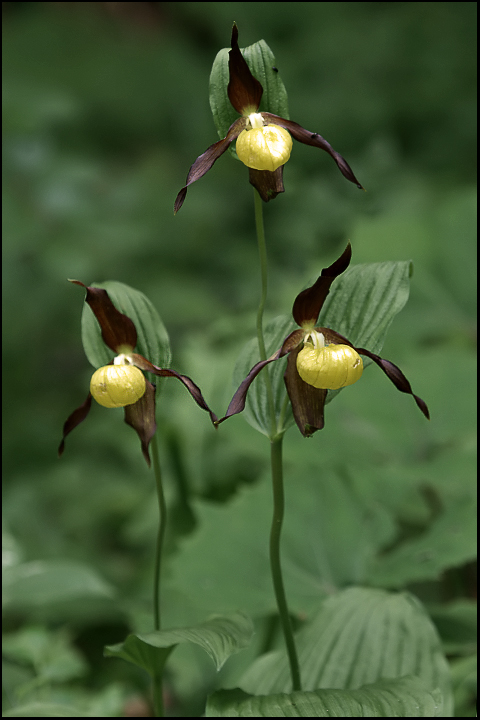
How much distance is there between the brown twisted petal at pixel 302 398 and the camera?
540mm

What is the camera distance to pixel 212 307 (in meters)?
2.34

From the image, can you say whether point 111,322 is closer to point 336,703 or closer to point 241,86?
point 241,86

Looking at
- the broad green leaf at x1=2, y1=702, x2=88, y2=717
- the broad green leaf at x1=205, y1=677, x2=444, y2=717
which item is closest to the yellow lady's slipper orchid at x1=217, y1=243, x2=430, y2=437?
the broad green leaf at x1=205, y1=677, x2=444, y2=717

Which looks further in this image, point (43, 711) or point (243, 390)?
point (43, 711)

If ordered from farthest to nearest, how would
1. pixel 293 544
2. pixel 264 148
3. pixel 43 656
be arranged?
pixel 293 544 < pixel 43 656 < pixel 264 148

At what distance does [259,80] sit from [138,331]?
0.87 ft

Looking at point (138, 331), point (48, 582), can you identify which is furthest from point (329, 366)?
point (48, 582)

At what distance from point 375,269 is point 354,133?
2.21 meters

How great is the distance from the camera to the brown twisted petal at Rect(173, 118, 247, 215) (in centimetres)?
49

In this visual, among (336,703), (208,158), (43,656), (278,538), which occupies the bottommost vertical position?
(43,656)

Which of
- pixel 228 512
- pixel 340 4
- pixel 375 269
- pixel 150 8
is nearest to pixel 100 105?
pixel 150 8

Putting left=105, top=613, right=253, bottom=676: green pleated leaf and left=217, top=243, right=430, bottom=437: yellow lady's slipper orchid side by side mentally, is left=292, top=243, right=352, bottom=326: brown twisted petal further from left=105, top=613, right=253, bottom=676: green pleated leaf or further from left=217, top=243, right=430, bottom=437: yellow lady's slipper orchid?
left=105, top=613, right=253, bottom=676: green pleated leaf

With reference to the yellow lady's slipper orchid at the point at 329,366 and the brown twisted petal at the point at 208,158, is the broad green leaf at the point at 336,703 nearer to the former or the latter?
the yellow lady's slipper orchid at the point at 329,366

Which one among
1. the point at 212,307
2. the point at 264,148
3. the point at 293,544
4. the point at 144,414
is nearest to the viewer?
the point at 264,148
